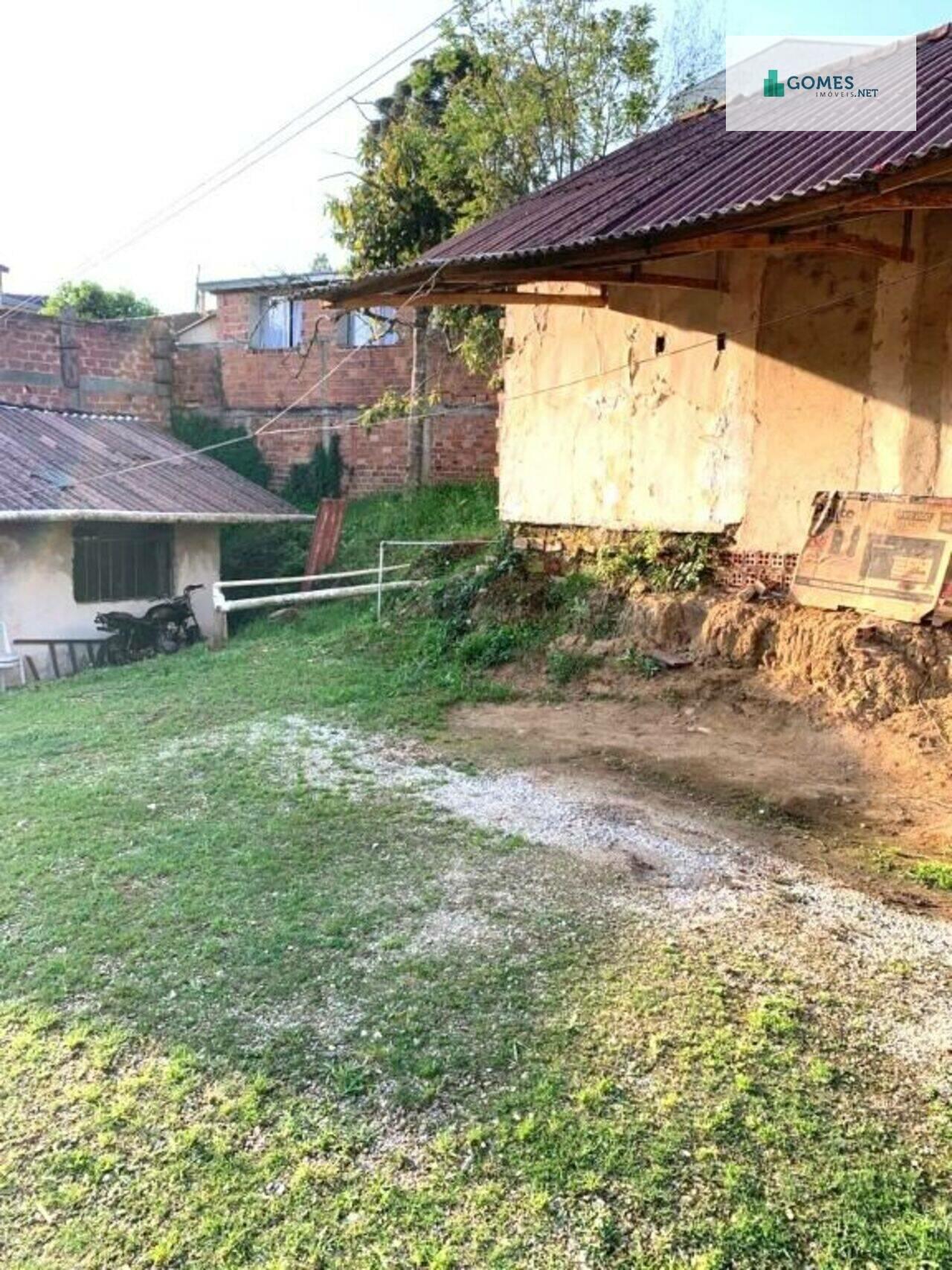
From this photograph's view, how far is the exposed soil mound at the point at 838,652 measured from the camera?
5809 mm

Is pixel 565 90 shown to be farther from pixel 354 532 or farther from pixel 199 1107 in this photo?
pixel 199 1107

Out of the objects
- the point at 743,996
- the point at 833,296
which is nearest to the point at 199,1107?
the point at 743,996

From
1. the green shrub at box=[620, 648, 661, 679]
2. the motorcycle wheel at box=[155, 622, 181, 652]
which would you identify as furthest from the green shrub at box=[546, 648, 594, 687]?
the motorcycle wheel at box=[155, 622, 181, 652]

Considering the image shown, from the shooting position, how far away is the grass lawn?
211cm

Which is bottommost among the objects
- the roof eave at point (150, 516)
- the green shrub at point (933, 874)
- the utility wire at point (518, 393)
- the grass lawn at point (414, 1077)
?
the grass lawn at point (414, 1077)

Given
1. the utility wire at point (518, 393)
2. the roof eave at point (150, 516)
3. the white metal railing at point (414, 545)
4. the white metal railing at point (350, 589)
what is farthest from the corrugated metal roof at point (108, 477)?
the white metal railing at point (414, 545)

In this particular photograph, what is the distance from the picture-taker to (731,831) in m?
4.60

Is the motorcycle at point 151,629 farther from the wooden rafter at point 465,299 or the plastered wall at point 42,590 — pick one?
the wooden rafter at point 465,299

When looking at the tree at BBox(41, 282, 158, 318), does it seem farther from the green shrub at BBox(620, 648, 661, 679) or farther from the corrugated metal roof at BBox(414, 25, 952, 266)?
the green shrub at BBox(620, 648, 661, 679)

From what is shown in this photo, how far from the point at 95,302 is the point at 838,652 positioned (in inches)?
753

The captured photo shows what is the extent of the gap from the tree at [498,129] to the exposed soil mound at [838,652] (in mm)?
6632

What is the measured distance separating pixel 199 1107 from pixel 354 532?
38.7ft

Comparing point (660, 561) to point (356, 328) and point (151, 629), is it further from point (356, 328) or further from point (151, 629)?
point (356, 328)

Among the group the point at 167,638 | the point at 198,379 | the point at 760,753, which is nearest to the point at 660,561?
the point at 760,753
